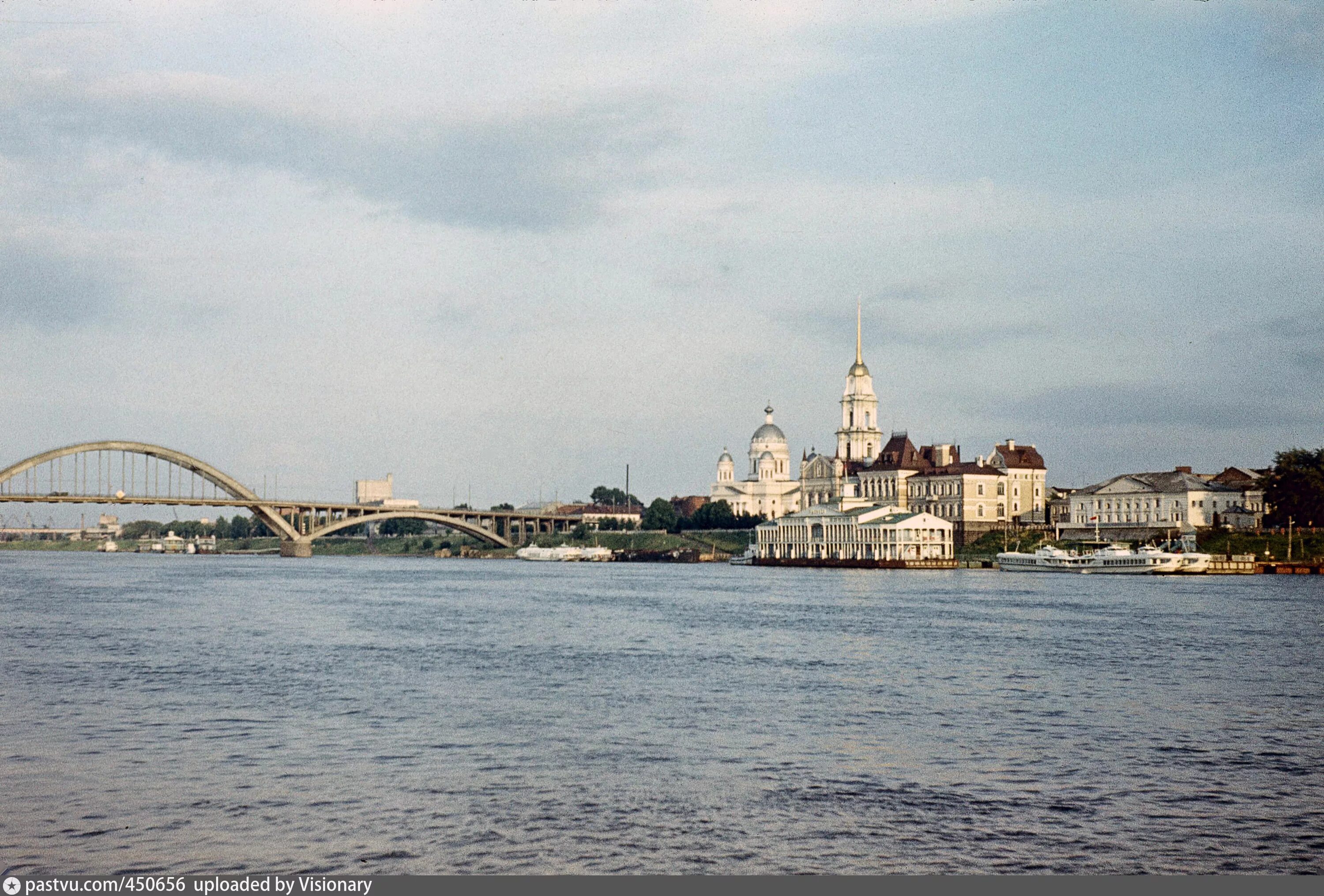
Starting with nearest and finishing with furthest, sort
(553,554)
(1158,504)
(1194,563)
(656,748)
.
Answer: (656,748), (1194,563), (1158,504), (553,554)

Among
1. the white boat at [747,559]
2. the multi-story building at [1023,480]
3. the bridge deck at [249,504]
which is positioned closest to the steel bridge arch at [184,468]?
the bridge deck at [249,504]

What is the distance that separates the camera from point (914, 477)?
14925 centimetres

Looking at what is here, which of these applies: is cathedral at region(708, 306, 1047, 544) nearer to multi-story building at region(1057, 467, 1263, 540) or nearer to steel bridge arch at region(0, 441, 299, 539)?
multi-story building at region(1057, 467, 1263, 540)

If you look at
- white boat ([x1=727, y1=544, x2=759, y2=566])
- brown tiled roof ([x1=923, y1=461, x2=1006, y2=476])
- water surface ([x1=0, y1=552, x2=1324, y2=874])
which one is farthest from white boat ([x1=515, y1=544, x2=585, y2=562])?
water surface ([x1=0, y1=552, x2=1324, y2=874])

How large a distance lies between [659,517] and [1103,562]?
83919 millimetres

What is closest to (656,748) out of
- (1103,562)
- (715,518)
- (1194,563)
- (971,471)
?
(1103,562)

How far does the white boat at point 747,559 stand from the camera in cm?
14312

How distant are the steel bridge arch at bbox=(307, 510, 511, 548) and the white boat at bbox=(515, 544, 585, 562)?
3642mm

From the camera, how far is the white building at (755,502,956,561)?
400 feet

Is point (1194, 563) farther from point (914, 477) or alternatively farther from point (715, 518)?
point (715, 518)

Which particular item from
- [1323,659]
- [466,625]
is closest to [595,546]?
[466,625]

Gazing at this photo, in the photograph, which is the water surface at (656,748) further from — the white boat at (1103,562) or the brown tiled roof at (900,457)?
the brown tiled roof at (900,457)

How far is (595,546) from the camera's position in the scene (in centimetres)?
16750

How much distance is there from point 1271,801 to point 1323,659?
20.7 meters
